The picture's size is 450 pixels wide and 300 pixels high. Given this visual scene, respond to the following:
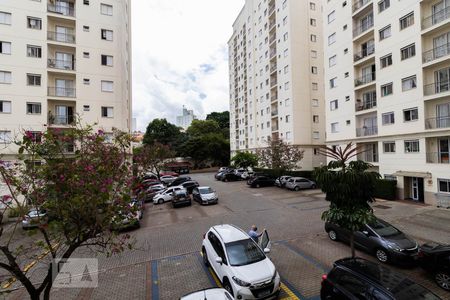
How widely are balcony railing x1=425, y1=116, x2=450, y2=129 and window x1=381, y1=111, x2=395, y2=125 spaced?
8.84 feet

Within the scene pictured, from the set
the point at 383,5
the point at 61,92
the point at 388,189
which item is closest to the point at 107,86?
the point at 61,92

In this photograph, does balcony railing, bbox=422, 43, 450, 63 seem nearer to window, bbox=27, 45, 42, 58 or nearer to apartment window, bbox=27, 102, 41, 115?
window, bbox=27, 45, 42, 58

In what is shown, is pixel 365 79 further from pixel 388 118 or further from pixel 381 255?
pixel 381 255

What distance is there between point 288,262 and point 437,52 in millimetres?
20593

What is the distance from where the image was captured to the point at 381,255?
28.5 ft

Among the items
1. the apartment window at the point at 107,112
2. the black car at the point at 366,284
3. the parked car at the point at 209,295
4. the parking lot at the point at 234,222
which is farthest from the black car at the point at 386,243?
the apartment window at the point at 107,112

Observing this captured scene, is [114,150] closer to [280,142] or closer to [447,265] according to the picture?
[447,265]

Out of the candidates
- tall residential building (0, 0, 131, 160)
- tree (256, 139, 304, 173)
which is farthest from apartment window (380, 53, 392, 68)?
tall residential building (0, 0, 131, 160)

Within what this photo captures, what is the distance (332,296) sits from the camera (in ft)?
19.5

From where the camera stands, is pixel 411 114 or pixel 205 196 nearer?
pixel 411 114

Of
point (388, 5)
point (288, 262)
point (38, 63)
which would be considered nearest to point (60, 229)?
point (288, 262)

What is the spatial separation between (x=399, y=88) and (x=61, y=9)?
32.1 meters

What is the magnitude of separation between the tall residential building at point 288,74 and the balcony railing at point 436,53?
16.6m
